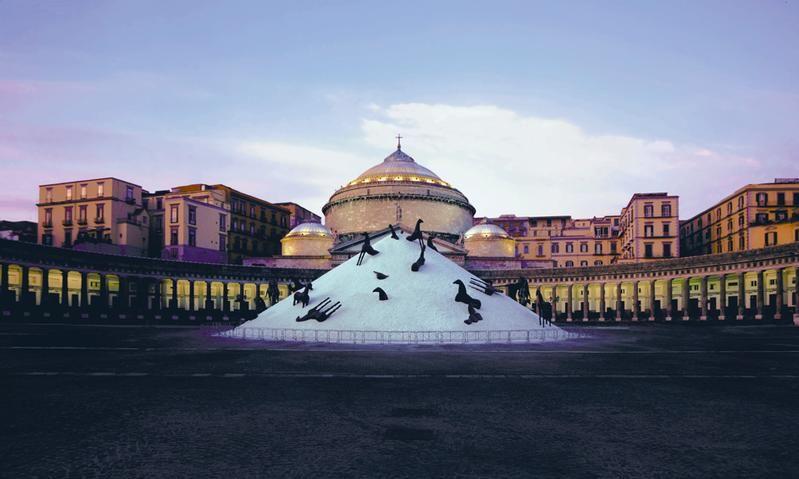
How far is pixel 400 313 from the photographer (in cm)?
3219


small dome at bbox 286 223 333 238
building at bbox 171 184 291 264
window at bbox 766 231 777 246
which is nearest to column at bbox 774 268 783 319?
window at bbox 766 231 777 246

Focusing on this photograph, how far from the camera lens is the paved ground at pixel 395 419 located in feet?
23.9

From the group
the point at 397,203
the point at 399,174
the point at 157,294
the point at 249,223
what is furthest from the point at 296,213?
the point at 157,294

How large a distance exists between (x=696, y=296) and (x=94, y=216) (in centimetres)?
8868

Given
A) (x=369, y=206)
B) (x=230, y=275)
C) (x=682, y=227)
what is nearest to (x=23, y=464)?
(x=230, y=275)

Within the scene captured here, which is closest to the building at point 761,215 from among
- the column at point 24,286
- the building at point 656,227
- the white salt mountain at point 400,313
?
the building at point 656,227

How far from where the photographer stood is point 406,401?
11.8m

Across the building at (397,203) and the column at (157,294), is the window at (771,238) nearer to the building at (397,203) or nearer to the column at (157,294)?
the building at (397,203)

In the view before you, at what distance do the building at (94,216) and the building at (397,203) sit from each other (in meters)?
33.9

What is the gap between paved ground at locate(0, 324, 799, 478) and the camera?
287 inches

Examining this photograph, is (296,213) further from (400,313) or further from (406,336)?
(406,336)

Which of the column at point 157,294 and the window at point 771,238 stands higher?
the window at point 771,238

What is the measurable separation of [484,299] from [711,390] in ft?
73.3

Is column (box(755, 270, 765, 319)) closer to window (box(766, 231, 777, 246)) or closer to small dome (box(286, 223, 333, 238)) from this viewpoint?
window (box(766, 231, 777, 246))
